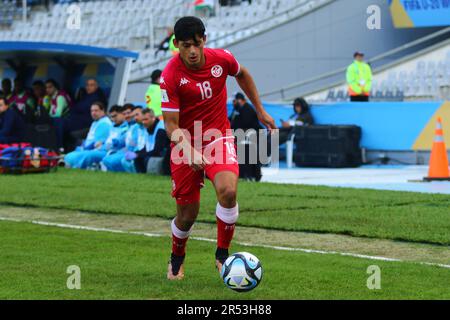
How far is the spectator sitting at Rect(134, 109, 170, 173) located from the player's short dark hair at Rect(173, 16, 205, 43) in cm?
1246

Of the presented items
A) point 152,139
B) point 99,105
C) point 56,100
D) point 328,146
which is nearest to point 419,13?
point 328,146

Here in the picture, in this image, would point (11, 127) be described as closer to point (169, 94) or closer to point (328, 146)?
point (328, 146)

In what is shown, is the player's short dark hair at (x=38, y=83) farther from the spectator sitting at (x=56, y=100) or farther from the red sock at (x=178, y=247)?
the red sock at (x=178, y=247)

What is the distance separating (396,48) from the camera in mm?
31000

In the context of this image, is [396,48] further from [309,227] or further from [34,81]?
[309,227]

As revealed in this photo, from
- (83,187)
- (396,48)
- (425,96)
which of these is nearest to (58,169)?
(83,187)

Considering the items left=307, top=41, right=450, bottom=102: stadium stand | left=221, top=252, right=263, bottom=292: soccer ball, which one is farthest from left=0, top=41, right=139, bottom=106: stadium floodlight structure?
left=221, top=252, right=263, bottom=292: soccer ball

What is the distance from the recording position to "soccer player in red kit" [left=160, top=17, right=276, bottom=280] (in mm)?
9039

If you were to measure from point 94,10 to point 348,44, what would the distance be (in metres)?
14.9

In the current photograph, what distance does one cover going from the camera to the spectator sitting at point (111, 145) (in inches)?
907

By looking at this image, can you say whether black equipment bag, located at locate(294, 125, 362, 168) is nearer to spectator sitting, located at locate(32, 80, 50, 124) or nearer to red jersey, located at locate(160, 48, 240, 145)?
spectator sitting, located at locate(32, 80, 50, 124)

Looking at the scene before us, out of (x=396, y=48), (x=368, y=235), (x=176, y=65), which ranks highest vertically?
(x=396, y=48)

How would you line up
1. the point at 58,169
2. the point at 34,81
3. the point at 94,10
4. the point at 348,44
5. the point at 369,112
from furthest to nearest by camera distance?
the point at 94,10
the point at 348,44
the point at 34,81
the point at 369,112
the point at 58,169

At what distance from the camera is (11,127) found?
900 inches
